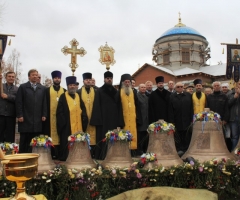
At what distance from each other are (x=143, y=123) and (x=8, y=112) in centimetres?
298

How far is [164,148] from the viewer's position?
16.9 ft

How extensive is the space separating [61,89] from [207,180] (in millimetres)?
3618

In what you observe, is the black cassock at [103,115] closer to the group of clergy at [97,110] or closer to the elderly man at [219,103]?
the group of clergy at [97,110]

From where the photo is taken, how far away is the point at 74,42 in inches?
408

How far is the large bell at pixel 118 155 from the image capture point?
499 cm

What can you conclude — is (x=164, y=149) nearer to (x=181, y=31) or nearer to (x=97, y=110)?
(x=97, y=110)

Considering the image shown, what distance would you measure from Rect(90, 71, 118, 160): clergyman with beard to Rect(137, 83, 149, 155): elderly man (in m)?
0.74

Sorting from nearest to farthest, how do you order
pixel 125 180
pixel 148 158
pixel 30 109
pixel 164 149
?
pixel 125 180 → pixel 148 158 → pixel 164 149 → pixel 30 109

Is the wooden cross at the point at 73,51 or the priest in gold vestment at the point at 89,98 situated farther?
the wooden cross at the point at 73,51

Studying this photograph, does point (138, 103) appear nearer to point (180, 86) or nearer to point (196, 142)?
point (180, 86)

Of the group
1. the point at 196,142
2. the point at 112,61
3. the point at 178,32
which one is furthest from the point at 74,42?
the point at 178,32

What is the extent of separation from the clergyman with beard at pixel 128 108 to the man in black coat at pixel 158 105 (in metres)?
0.64

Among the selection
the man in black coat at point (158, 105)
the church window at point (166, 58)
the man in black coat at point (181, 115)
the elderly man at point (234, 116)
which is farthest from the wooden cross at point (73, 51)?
the church window at point (166, 58)

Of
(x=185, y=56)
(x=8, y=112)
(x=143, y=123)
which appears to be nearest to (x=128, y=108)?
(x=143, y=123)
